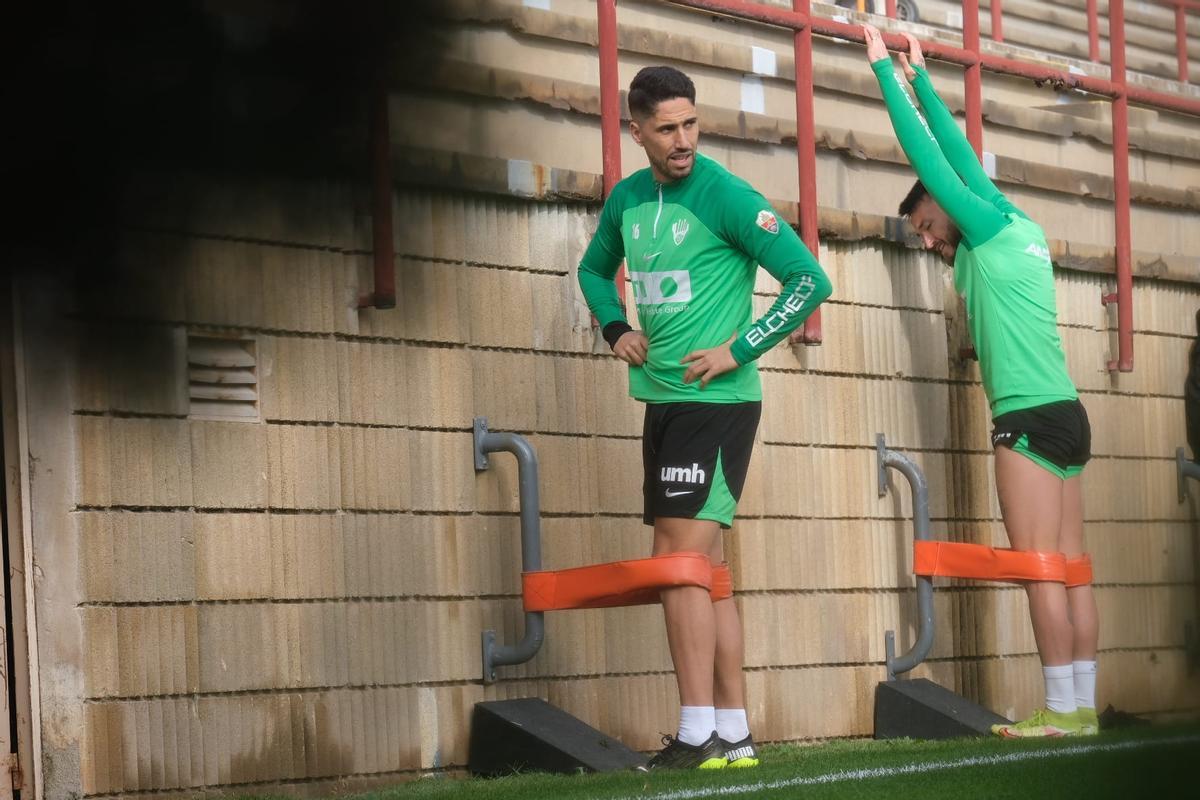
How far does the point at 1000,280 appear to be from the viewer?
4305 millimetres

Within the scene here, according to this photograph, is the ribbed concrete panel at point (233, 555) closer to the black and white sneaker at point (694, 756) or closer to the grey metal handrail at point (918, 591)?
the black and white sneaker at point (694, 756)

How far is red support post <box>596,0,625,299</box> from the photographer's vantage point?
405 centimetres

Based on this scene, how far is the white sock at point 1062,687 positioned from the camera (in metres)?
4.11

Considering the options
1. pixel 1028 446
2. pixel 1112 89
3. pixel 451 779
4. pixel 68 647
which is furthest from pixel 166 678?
pixel 1112 89

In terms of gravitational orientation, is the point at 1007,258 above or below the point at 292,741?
above

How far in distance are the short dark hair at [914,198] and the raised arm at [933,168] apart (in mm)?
126

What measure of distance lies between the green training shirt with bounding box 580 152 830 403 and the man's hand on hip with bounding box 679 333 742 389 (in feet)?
0.06

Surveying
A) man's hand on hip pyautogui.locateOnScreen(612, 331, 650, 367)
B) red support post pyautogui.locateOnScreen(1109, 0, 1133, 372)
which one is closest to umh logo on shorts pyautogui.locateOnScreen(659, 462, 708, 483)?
man's hand on hip pyautogui.locateOnScreen(612, 331, 650, 367)

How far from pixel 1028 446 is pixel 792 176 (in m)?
1.15

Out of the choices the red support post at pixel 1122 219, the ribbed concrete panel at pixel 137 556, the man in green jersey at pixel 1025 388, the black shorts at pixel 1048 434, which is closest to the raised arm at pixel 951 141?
the man in green jersey at pixel 1025 388

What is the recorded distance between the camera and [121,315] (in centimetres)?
101

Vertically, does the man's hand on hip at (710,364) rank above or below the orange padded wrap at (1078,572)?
above

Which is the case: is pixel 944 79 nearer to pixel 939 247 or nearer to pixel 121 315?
pixel 939 247

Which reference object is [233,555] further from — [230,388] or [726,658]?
[726,658]
